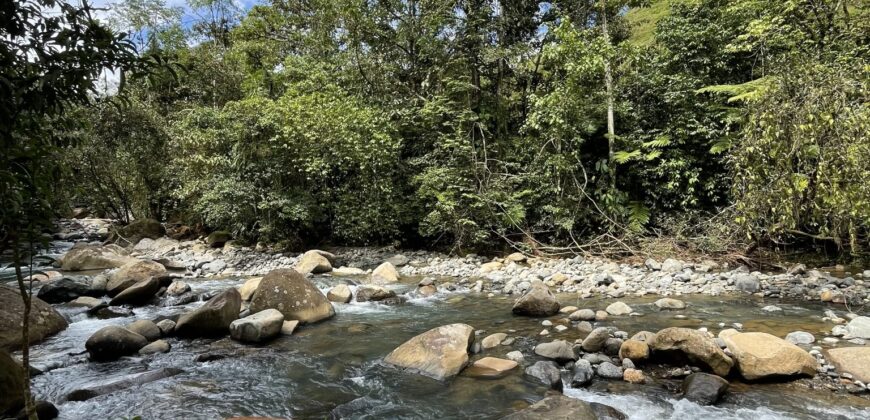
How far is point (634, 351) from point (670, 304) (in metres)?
2.80

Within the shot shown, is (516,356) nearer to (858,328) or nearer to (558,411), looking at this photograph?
(558,411)

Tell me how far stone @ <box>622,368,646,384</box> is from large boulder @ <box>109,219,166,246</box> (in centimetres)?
1930

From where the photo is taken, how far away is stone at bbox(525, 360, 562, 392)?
5.14 metres

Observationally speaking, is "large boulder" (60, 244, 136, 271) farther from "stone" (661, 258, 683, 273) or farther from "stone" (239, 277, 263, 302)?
"stone" (661, 258, 683, 273)

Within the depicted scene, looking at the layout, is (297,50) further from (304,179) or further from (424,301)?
(424,301)

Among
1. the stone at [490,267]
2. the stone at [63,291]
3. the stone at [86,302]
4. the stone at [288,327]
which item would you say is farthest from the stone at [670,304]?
the stone at [63,291]

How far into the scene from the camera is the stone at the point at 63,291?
9.55 metres

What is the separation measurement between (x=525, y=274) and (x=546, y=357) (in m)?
5.48

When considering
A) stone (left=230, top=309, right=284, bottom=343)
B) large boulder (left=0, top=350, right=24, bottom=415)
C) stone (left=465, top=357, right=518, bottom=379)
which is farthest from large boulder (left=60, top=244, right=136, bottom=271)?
stone (left=465, top=357, right=518, bottom=379)

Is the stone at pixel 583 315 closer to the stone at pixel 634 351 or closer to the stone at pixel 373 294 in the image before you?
the stone at pixel 634 351

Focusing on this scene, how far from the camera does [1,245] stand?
2.80 m

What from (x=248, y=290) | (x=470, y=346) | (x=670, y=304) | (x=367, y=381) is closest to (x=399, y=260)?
(x=248, y=290)

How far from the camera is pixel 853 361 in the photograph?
4.88 metres

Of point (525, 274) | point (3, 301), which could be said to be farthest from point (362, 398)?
point (525, 274)
